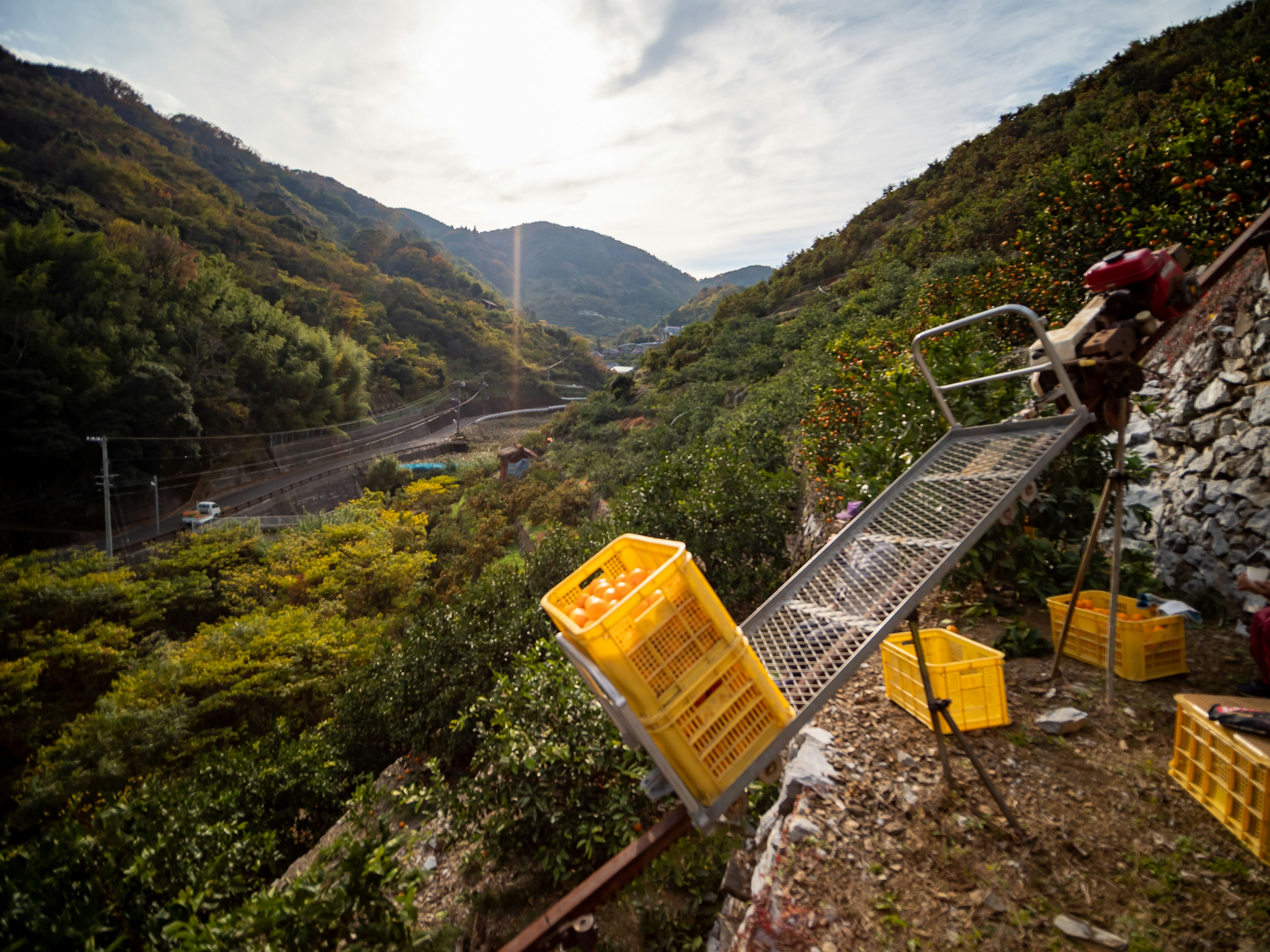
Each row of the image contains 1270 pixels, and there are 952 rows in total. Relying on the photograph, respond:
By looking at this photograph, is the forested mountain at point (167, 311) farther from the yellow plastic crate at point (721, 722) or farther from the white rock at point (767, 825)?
the yellow plastic crate at point (721, 722)

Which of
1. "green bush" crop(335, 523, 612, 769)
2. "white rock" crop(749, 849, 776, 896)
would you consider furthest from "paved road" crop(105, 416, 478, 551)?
"white rock" crop(749, 849, 776, 896)

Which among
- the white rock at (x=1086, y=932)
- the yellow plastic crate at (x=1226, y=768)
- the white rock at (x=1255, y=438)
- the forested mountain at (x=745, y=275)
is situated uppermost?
the forested mountain at (x=745, y=275)

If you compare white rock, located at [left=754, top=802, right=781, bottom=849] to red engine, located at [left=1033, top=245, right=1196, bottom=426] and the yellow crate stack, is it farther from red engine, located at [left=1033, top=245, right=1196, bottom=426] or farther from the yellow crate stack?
red engine, located at [left=1033, top=245, right=1196, bottom=426]

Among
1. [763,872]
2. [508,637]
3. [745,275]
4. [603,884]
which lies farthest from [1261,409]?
[745,275]

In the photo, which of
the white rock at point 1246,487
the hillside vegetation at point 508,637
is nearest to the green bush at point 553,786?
the hillside vegetation at point 508,637

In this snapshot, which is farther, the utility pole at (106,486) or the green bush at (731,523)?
the utility pole at (106,486)
